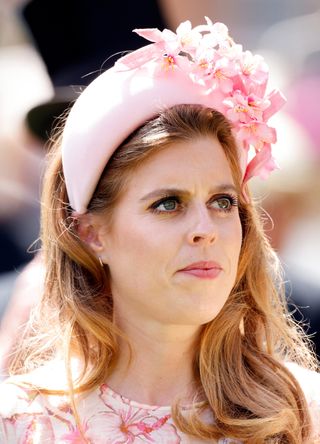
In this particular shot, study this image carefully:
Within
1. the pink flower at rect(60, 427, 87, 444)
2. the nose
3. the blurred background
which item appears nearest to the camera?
the nose

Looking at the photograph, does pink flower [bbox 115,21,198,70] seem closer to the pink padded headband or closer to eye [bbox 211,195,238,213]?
the pink padded headband

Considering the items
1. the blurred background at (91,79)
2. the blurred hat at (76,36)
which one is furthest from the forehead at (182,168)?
the blurred hat at (76,36)

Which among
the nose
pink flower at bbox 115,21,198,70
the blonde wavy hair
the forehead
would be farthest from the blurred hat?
the nose

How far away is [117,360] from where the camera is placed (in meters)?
2.80

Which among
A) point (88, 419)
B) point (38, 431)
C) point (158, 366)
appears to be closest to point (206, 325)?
point (158, 366)

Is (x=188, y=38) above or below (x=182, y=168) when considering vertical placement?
above

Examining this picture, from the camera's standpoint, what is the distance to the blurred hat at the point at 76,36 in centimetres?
449

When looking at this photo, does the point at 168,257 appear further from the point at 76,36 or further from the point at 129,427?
the point at 76,36

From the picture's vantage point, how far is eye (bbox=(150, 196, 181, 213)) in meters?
2.64

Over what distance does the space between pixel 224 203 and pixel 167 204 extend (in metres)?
0.16

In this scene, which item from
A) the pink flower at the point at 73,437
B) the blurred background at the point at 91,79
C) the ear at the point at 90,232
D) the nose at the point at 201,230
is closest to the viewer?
the nose at the point at 201,230

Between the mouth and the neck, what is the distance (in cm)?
18

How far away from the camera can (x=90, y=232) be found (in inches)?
113

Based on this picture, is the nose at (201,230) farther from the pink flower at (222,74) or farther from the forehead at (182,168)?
the pink flower at (222,74)
